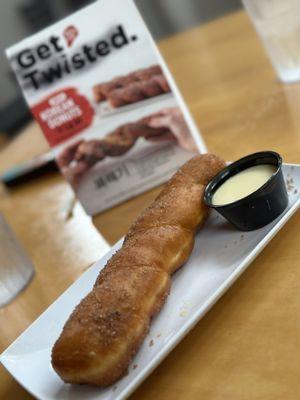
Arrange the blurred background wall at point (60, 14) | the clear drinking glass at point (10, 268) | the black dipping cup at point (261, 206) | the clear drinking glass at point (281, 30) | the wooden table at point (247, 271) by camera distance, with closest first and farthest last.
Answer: the wooden table at point (247, 271) → the black dipping cup at point (261, 206) → the clear drinking glass at point (10, 268) → the clear drinking glass at point (281, 30) → the blurred background wall at point (60, 14)

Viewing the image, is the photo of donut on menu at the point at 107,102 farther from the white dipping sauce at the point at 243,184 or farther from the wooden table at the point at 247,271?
the white dipping sauce at the point at 243,184

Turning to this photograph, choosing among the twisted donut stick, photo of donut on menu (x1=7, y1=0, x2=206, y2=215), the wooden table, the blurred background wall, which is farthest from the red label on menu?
the blurred background wall

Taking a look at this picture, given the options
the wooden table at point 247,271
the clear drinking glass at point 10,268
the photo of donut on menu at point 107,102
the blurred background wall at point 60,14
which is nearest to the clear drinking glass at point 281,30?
the wooden table at point 247,271

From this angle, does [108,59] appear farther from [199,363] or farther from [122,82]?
[199,363]

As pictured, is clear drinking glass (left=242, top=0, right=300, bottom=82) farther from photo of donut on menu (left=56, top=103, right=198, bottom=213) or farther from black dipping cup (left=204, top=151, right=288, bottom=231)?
black dipping cup (left=204, top=151, right=288, bottom=231)

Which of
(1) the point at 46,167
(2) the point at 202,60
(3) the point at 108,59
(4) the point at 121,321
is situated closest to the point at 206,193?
(4) the point at 121,321

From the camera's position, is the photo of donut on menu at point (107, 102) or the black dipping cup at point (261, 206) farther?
the photo of donut on menu at point (107, 102)
